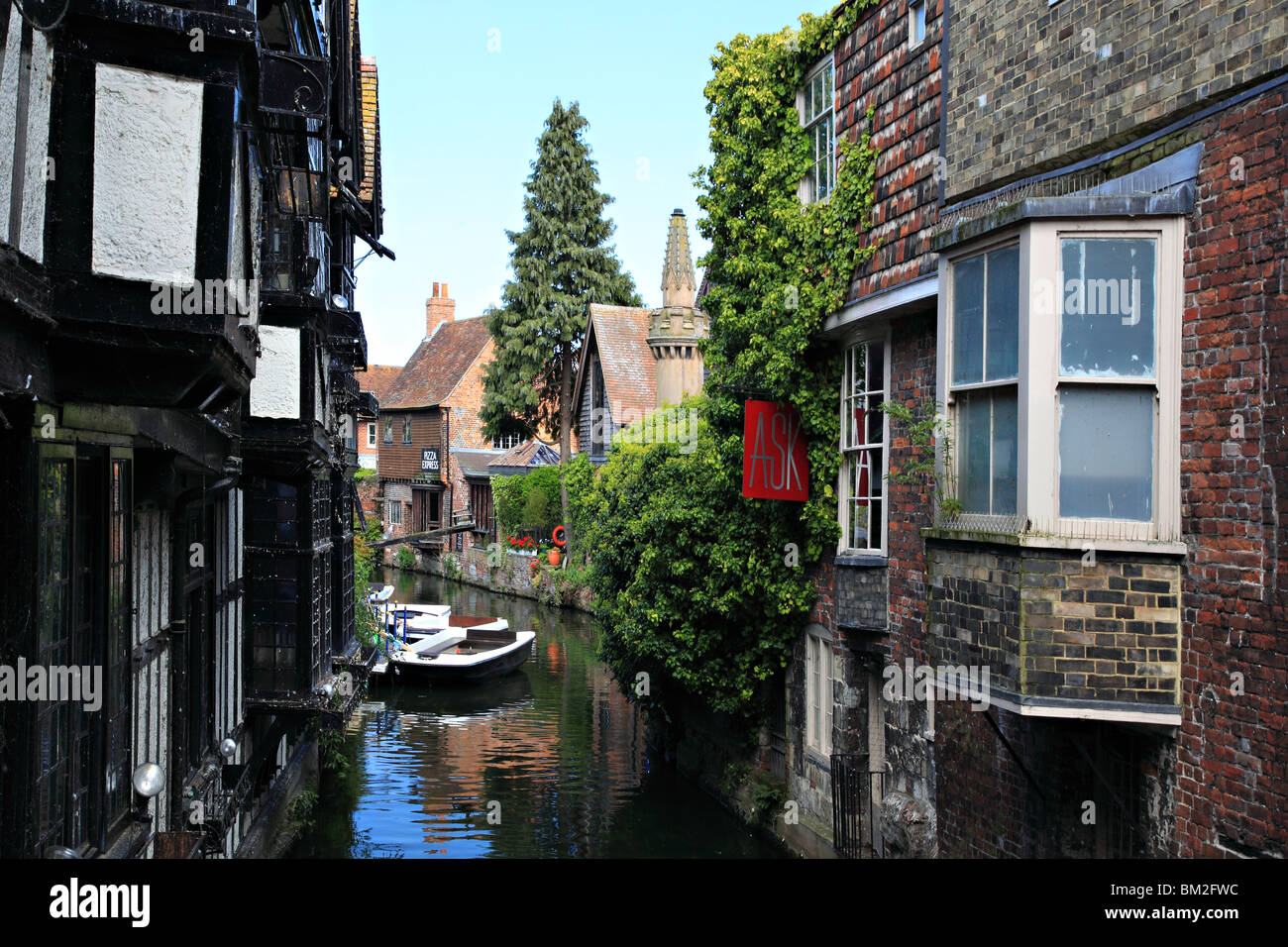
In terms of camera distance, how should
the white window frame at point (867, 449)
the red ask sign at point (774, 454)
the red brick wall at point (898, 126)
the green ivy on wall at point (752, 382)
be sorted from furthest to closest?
the red ask sign at point (774, 454), the green ivy on wall at point (752, 382), the white window frame at point (867, 449), the red brick wall at point (898, 126)

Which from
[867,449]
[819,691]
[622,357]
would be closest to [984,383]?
[867,449]

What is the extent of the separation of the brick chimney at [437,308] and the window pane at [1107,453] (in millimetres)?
62602

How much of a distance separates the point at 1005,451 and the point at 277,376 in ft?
25.9


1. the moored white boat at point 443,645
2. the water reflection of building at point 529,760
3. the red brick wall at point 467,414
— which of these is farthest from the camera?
the red brick wall at point 467,414

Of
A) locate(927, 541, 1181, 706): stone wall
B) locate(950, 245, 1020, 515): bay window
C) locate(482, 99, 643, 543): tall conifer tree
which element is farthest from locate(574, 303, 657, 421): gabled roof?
locate(927, 541, 1181, 706): stone wall

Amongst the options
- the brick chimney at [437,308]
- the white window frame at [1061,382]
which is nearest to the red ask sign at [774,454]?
the white window frame at [1061,382]

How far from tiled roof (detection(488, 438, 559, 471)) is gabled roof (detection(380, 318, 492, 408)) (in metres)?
8.82

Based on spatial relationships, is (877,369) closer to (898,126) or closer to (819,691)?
(898,126)

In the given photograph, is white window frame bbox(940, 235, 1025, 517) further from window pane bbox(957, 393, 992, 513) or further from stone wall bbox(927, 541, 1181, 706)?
stone wall bbox(927, 541, 1181, 706)

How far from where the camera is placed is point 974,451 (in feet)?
25.6

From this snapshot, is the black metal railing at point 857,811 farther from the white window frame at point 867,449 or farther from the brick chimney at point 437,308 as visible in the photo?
the brick chimney at point 437,308

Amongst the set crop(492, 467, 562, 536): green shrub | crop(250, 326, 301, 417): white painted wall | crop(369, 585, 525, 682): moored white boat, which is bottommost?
crop(369, 585, 525, 682): moored white boat

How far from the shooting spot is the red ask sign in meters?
12.7

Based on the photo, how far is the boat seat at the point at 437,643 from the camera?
2759cm
